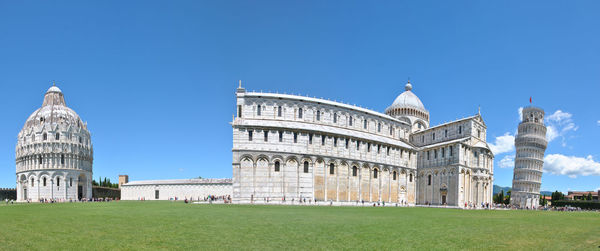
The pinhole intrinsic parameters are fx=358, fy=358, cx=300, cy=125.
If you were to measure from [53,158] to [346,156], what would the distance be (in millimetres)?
63197

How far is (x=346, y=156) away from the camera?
2126 inches

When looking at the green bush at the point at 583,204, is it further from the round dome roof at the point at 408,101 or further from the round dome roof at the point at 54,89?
the round dome roof at the point at 54,89

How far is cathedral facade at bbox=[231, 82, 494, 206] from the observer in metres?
48.6

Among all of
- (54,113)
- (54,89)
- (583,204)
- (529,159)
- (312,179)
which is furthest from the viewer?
(529,159)

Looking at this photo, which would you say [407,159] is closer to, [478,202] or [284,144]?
[478,202]

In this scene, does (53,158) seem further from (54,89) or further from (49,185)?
(54,89)

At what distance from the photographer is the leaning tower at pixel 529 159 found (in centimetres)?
9225

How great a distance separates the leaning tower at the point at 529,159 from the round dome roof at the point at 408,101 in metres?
37.8

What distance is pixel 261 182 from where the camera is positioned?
48219 mm

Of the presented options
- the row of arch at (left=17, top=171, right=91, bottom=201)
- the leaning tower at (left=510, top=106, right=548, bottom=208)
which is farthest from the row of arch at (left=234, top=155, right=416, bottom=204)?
the leaning tower at (left=510, top=106, right=548, bottom=208)

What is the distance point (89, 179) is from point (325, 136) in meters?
60.3

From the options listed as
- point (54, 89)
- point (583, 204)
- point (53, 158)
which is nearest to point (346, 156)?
point (583, 204)

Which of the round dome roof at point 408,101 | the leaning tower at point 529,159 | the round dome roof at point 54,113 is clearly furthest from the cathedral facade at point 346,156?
the round dome roof at point 54,113

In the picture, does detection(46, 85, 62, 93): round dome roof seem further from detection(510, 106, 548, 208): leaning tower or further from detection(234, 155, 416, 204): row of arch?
detection(510, 106, 548, 208): leaning tower
